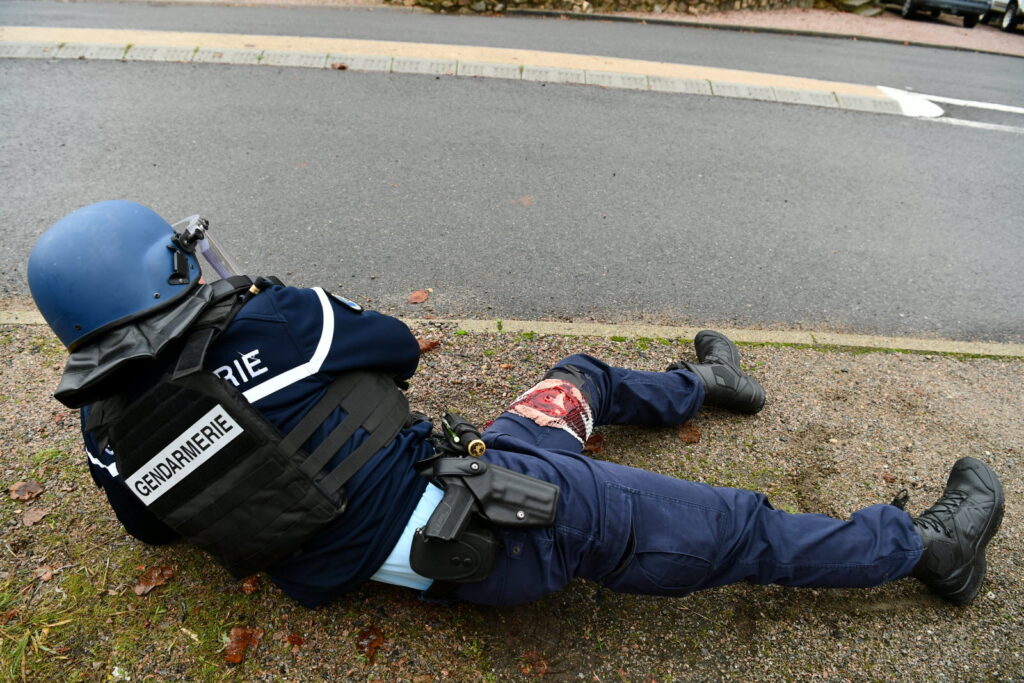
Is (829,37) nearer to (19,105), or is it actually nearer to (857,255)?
(857,255)

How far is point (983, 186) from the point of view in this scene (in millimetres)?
6805

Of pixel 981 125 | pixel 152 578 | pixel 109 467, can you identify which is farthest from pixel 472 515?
pixel 981 125

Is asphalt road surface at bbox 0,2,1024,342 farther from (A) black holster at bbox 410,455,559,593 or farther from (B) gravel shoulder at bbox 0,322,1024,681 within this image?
(A) black holster at bbox 410,455,559,593

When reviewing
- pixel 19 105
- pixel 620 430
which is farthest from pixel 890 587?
pixel 19 105

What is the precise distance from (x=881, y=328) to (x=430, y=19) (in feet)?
26.0

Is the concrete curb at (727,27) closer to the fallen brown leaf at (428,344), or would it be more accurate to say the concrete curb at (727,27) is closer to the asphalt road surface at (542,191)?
the asphalt road surface at (542,191)

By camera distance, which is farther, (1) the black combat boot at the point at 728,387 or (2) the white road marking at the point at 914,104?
(2) the white road marking at the point at 914,104

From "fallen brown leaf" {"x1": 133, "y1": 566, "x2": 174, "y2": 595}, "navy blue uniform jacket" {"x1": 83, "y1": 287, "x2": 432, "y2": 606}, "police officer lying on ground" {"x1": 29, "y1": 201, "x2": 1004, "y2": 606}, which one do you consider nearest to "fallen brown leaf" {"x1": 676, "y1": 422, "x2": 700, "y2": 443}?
"police officer lying on ground" {"x1": 29, "y1": 201, "x2": 1004, "y2": 606}

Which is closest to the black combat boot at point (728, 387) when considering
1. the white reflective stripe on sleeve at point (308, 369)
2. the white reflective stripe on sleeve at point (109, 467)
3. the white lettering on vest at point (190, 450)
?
the white reflective stripe on sleeve at point (308, 369)

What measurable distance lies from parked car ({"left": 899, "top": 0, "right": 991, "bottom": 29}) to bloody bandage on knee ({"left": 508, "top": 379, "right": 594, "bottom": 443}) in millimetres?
13207

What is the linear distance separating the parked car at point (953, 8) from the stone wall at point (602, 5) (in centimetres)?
213

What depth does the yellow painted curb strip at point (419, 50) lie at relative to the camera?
8.49m

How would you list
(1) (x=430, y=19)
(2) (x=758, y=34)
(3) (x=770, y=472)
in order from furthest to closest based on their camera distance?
(2) (x=758, y=34), (1) (x=430, y=19), (3) (x=770, y=472)

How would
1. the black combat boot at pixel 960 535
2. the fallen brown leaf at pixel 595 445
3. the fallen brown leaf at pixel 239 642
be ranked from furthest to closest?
the fallen brown leaf at pixel 595 445 → the black combat boot at pixel 960 535 → the fallen brown leaf at pixel 239 642
